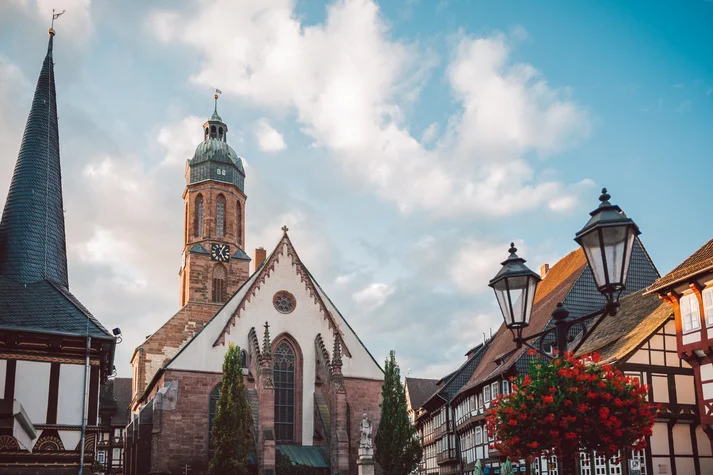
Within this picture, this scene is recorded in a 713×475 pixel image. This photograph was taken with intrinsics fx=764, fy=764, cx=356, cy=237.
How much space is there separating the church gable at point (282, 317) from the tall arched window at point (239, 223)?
58.4ft

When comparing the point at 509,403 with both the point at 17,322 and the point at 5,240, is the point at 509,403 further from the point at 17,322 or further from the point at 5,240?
the point at 5,240

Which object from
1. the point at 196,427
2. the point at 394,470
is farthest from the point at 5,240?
the point at 394,470

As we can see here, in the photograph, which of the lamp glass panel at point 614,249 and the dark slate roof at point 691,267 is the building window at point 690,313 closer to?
the dark slate roof at point 691,267

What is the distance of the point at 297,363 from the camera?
138 feet

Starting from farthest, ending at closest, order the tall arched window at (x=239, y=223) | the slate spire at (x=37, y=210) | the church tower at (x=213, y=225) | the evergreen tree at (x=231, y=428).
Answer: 1. the tall arched window at (x=239, y=223)
2. the church tower at (x=213, y=225)
3. the evergreen tree at (x=231, y=428)
4. the slate spire at (x=37, y=210)

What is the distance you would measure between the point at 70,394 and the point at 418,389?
165ft

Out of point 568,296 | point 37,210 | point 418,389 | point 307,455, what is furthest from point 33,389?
point 418,389

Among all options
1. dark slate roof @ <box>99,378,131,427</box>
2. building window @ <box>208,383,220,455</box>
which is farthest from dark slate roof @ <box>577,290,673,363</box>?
dark slate roof @ <box>99,378,131,427</box>

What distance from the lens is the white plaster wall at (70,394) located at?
23.8 metres

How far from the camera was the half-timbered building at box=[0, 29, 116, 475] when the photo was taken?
23250mm

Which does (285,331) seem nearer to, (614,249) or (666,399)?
(666,399)

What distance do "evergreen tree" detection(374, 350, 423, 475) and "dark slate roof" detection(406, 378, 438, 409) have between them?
29.2 metres

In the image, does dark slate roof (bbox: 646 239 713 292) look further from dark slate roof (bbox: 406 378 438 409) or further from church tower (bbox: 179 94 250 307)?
dark slate roof (bbox: 406 378 438 409)

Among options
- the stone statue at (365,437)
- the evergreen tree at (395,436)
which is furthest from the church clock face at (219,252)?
the stone statue at (365,437)
